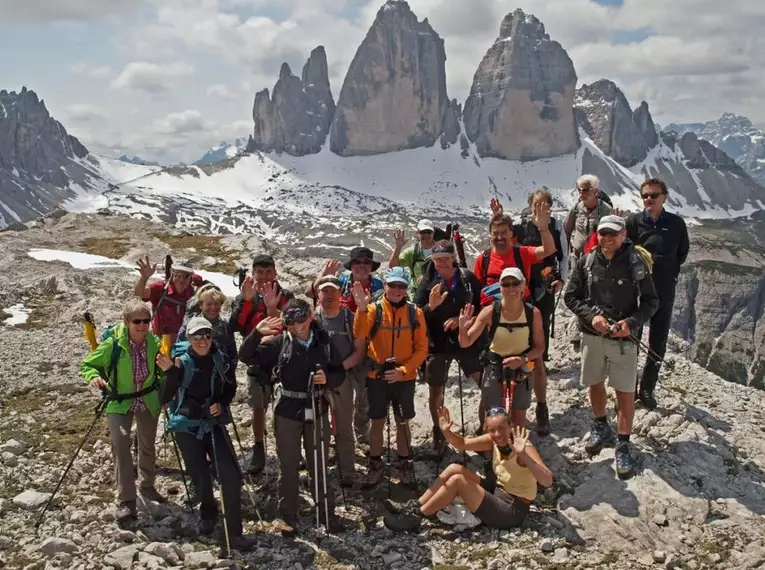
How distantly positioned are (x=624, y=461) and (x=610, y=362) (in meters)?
1.69

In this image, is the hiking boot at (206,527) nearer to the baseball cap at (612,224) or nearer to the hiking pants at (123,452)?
the hiking pants at (123,452)

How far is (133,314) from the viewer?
9.27m

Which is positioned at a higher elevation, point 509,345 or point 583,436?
point 509,345

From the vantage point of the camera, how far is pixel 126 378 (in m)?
9.44

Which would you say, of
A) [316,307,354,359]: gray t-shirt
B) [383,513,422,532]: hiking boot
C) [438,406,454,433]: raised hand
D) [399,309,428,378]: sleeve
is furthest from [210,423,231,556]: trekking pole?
[438,406,454,433]: raised hand

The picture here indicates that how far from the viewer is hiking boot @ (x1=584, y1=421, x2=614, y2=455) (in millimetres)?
10711

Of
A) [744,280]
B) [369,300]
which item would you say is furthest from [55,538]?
[744,280]

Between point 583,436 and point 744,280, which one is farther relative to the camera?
point 744,280

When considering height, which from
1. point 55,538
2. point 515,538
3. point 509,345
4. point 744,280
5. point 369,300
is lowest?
point 744,280

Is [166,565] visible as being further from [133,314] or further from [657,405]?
[657,405]

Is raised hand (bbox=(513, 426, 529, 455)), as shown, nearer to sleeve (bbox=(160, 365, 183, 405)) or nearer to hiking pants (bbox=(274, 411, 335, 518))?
hiking pants (bbox=(274, 411, 335, 518))

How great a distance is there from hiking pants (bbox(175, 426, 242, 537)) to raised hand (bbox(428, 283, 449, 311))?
13.1 ft

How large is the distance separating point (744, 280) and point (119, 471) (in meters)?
209

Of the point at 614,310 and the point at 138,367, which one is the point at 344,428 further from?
the point at 614,310
